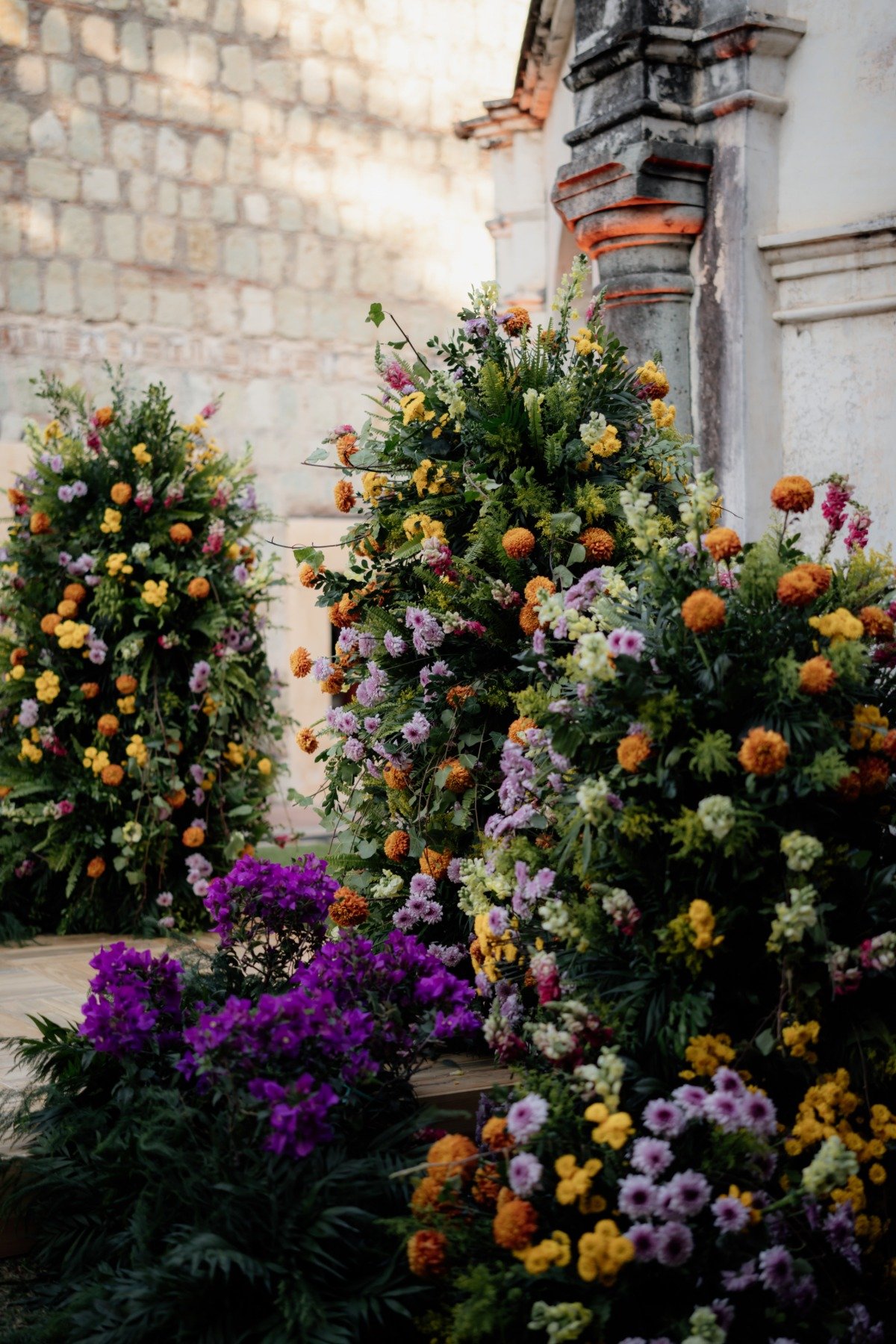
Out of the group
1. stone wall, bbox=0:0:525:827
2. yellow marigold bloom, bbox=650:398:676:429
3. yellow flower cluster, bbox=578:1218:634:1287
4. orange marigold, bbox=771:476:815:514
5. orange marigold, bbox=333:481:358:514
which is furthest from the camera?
stone wall, bbox=0:0:525:827

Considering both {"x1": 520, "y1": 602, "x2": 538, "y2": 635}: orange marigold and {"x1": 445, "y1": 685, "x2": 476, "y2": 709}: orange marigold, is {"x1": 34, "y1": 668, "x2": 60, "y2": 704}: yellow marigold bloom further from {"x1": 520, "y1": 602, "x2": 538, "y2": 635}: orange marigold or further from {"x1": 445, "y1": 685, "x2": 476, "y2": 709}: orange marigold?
{"x1": 520, "y1": 602, "x2": 538, "y2": 635}: orange marigold

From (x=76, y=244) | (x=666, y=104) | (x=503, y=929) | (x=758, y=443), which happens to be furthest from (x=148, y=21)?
(x=503, y=929)

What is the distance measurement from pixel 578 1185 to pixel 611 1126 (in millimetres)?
90

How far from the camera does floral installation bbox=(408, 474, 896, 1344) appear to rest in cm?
189

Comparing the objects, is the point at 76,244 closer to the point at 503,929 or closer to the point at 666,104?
the point at 666,104

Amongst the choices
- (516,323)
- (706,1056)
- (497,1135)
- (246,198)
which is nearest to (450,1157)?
(497,1135)

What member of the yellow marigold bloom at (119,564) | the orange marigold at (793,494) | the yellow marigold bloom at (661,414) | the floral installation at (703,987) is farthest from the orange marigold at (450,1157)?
the yellow marigold bloom at (119,564)

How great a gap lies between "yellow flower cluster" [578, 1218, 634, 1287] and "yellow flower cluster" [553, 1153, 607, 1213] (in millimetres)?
57

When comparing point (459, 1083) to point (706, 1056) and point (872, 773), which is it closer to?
point (706, 1056)

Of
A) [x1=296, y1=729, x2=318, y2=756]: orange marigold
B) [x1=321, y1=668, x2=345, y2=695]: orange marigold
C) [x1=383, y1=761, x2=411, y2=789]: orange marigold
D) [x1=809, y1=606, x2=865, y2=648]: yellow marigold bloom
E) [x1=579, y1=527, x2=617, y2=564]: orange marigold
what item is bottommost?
[x1=383, y1=761, x2=411, y2=789]: orange marigold

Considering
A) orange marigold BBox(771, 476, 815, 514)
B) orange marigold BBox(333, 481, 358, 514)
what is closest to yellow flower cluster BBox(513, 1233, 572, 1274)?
orange marigold BBox(771, 476, 815, 514)

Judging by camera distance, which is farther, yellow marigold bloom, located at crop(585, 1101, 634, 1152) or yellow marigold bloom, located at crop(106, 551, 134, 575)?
yellow marigold bloom, located at crop(106, 551, 134, 575)

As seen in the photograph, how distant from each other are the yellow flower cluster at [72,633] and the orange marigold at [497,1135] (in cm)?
314

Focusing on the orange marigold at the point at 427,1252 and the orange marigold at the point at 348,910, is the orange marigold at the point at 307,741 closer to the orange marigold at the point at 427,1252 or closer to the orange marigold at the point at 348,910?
the orange marigold at the point at 348,910
